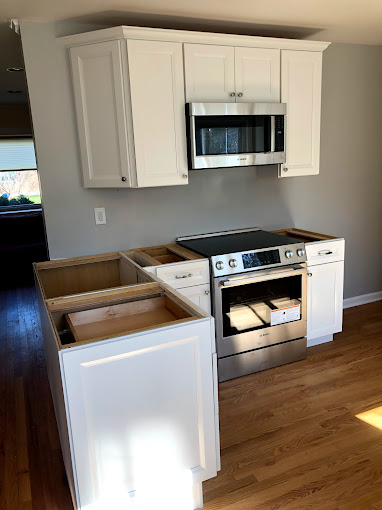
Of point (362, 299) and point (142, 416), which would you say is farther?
point (362, 299)

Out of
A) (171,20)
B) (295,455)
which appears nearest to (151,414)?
(295,455)

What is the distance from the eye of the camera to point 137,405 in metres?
1.62

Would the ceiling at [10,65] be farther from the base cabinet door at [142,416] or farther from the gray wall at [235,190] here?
the base cabinet door at [142,416]

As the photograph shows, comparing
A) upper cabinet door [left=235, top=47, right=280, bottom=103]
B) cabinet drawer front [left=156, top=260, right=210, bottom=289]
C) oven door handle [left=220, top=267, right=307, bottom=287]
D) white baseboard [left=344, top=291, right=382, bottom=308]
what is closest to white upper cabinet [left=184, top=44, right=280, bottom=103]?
upper cabinet door [left=235, top=47, right=280, bottom=103]

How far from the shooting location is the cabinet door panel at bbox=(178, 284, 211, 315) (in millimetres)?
2775

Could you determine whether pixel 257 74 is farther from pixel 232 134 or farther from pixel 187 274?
pixel 187 274

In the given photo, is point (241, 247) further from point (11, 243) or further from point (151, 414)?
point (11, 243)

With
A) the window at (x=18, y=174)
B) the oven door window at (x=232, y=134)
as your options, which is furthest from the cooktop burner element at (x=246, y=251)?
the window at (x=18, y=174)

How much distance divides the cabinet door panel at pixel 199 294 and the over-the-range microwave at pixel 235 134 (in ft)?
2.68

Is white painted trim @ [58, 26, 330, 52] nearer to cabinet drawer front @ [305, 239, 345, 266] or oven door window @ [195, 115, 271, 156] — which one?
oven door window @ [195, 115, 271, 156]

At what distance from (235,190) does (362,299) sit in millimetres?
1833

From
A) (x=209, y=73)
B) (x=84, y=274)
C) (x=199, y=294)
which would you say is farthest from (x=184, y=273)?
(x=209, y=73)

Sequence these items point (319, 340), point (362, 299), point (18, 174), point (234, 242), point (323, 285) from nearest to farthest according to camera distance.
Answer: point (234, 242), point (323, 285), point (319, 340), point (362, 299), point (18, 174)

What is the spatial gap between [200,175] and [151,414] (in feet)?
6.78
